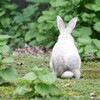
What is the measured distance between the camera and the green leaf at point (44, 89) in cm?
558

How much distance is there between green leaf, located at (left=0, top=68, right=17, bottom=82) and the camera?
6.04 m

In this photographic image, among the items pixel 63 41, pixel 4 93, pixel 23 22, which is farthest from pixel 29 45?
pixel 4 93

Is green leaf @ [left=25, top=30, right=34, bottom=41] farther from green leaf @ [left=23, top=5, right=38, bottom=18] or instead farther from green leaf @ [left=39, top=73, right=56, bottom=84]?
green leaf @ [left=39, top=73, right=56, bottom=84]

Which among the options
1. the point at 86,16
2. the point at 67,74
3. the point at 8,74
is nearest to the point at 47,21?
the point at 86,16

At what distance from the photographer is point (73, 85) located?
21.2ft

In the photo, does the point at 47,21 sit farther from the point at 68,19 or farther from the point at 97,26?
the point at 97,26

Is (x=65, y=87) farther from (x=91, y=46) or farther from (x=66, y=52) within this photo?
(x=91, y=46)

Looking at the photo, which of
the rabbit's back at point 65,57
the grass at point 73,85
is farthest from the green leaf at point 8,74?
the rabbit's back at point 65,57

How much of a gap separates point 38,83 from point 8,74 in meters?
0.60

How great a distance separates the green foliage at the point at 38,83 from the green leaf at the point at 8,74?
41 cm

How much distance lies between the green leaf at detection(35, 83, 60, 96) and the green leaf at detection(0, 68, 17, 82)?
0.51 m

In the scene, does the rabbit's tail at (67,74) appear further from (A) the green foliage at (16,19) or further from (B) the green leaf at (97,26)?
(A) the green foliage at (16,19)

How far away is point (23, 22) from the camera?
471 inches

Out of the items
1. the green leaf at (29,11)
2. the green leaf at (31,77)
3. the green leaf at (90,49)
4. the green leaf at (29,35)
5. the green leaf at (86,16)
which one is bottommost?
the green leaf at (29,35)
